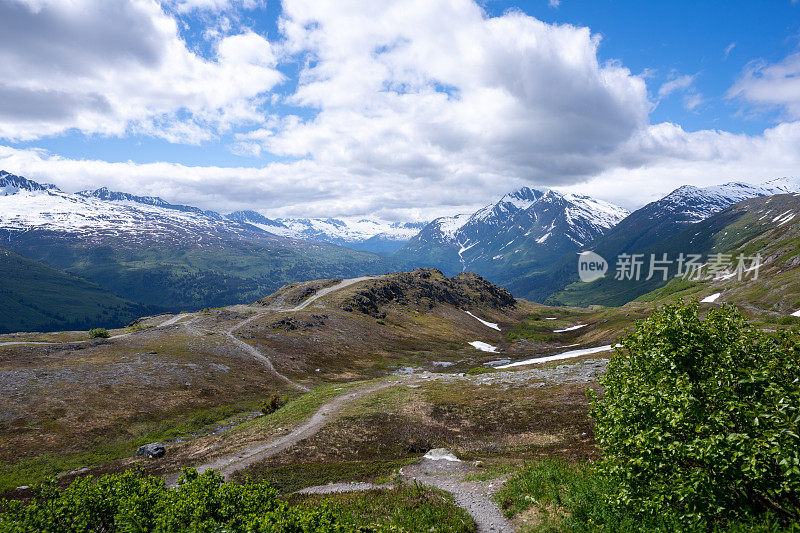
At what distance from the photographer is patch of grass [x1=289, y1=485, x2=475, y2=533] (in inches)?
633

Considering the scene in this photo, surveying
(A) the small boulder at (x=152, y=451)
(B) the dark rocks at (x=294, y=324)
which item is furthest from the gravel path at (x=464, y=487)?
(B) the dark rocks at (x=294, y=324)

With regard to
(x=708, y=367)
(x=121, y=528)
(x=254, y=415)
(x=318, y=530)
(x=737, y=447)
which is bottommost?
(x=254, y=415)

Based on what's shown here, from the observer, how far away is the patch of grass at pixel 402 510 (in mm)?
16078

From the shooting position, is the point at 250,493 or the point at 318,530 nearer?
the point at 318,530

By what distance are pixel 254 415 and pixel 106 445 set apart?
1770 cm

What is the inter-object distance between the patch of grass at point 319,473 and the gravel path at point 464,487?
6.81 feet

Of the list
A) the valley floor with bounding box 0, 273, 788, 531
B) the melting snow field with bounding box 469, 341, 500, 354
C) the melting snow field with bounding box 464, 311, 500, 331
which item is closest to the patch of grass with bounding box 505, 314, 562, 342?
the melting snow field with bounding box 464, 311, 500, 331

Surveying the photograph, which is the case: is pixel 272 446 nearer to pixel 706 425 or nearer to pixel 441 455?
pixel 441 455

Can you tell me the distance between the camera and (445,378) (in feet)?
212

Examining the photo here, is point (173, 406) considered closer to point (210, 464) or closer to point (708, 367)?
point (210, 464)

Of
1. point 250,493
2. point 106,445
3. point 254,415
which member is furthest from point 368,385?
point 250,493

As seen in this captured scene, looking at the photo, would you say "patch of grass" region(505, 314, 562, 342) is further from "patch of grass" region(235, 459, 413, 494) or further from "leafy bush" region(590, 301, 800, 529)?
"leafy bush" region(590, 301, 800, 529)

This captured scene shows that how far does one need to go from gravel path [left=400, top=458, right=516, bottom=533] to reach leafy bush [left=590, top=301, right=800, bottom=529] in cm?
619

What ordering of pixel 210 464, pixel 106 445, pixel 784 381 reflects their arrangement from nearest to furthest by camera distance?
pixel 784 381
pixel 210 464
pixel 106 445
